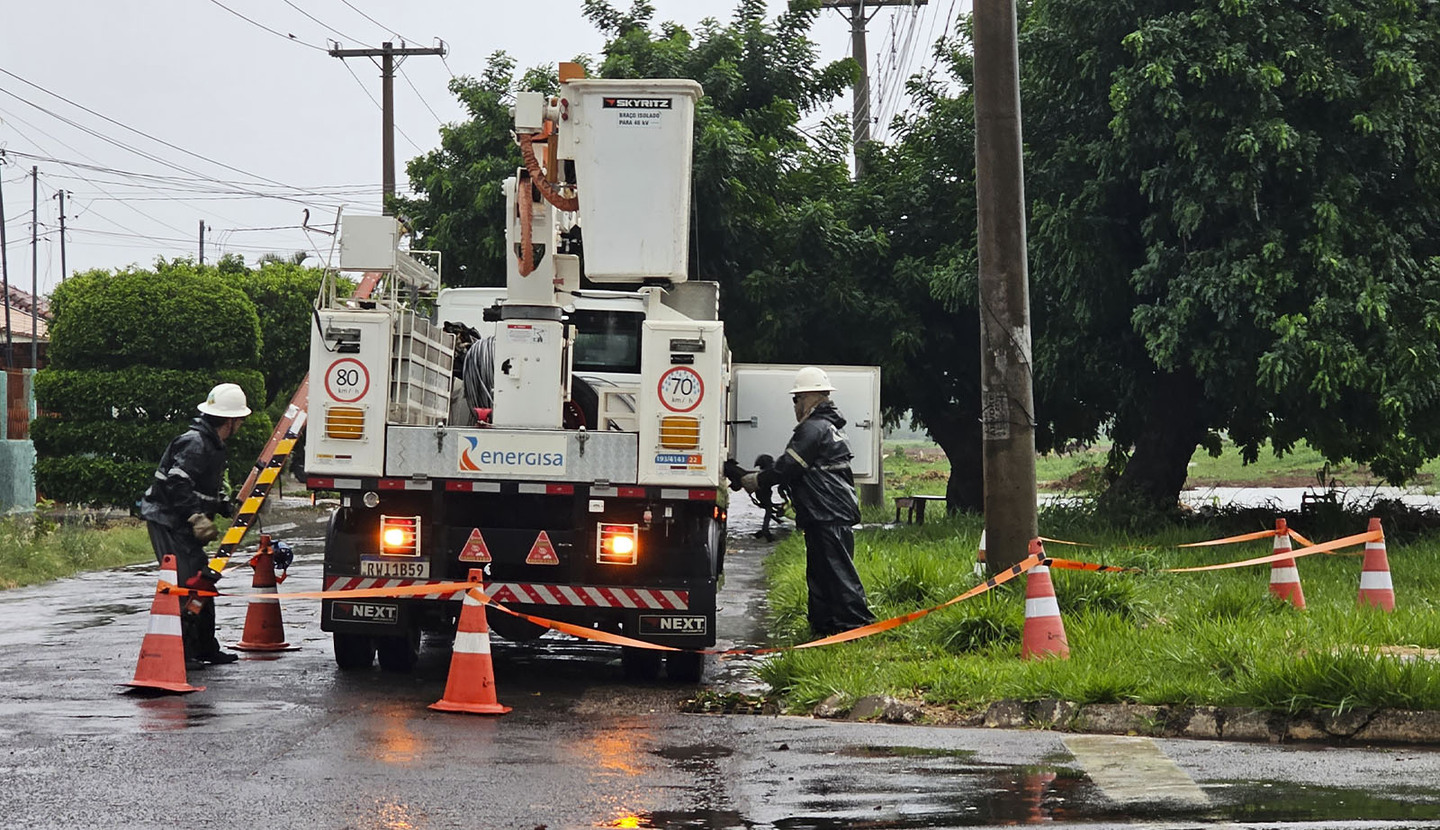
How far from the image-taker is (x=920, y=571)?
12.9 meters

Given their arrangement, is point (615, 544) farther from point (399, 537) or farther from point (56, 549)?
A: point (56, 549)

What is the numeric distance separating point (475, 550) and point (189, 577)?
2.23m

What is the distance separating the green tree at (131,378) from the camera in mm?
26734

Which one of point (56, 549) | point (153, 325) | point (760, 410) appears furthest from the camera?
point (153, 325)

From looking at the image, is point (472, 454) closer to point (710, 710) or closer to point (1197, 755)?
point (710, 710)

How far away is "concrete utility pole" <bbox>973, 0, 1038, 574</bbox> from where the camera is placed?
Result: 36.1ft

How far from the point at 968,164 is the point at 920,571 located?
10.2 metres

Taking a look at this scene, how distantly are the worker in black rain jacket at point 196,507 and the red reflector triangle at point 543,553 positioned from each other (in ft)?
7.29

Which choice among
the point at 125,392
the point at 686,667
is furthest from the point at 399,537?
the point at 125,392


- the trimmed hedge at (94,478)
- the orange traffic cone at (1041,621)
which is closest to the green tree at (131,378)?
the trimmed hedge at (94,478)

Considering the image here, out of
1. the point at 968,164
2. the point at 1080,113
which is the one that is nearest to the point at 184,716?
the point at 1080,113

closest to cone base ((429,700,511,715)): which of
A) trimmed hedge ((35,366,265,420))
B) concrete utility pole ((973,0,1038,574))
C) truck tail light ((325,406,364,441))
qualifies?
truck tail light ((325,406,364,441))

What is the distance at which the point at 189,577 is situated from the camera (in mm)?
11031

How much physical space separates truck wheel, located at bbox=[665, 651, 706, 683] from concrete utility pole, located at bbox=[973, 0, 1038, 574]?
7.49 ft
